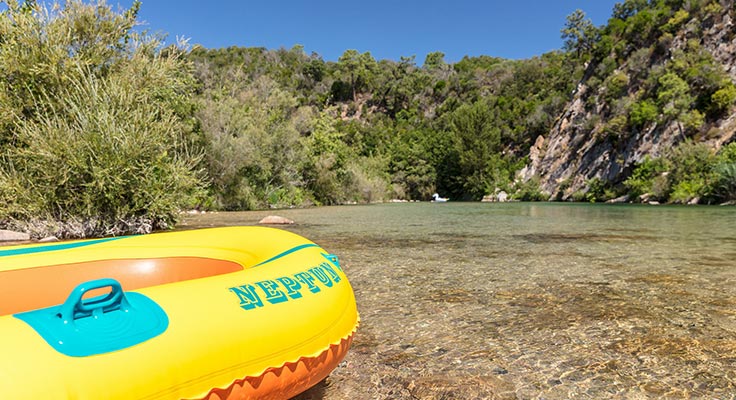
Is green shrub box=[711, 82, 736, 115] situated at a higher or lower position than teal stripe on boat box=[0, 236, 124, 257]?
higher

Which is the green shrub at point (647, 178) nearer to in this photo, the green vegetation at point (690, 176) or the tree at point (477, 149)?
the green vegetation at point (690, 176)

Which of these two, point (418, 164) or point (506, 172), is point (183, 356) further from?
point (418, 164)

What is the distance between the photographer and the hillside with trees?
9.09 m

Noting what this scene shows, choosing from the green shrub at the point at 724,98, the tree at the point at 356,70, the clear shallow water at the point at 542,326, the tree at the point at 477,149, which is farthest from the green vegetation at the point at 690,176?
the tree at the point at 356,70

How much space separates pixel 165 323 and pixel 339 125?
5823 cm

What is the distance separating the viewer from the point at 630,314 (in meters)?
3.92

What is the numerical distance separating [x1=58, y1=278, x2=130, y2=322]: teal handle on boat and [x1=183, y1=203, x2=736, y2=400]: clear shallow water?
134 cm

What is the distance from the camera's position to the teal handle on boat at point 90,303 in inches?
58.4

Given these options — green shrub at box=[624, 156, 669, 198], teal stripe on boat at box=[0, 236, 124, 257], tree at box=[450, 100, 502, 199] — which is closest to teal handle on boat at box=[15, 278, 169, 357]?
teal stripe on boat at box=[0, 236, 124, 257]

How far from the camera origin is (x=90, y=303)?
154 cm

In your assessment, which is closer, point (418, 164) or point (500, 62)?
point (418, 164)

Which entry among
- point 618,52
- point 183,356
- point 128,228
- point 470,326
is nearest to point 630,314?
point 470,326

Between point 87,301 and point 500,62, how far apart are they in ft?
297

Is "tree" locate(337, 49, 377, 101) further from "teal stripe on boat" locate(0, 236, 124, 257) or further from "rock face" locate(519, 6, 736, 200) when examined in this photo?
"teal stripe on boat" locate(0, 236, 124, 257)
